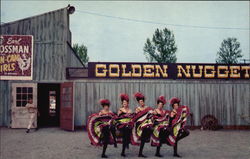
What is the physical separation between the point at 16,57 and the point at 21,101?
234 centimetres

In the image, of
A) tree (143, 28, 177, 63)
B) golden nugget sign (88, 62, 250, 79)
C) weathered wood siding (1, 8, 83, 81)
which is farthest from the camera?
tree (143, 28, 177, 63)

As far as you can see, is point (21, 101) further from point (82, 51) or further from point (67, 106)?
point (82, 51)

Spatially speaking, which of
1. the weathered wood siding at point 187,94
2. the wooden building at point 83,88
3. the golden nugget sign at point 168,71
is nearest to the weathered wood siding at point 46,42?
the wooden building at point 83,88

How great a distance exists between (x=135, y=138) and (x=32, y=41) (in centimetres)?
916

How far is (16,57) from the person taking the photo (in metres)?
13.9

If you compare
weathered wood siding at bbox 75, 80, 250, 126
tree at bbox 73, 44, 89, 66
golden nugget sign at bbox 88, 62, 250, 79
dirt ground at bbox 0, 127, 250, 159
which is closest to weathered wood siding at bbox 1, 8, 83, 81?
weathered wood siding at bbox 75, 80, 250, 126

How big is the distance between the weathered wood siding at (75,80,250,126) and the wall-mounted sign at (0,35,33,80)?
2892 mm

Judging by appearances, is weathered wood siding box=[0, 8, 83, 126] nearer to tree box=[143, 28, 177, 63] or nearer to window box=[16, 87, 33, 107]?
window box=[16, 87, 33, 107]

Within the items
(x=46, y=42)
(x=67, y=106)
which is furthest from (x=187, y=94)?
(x=46, y=42)

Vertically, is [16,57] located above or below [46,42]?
below

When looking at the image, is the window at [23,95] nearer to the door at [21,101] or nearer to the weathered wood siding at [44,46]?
the door at [21,101]

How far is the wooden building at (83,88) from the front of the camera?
13727mm

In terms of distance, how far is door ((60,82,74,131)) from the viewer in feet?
42.4

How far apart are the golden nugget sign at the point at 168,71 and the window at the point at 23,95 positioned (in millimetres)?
3309
